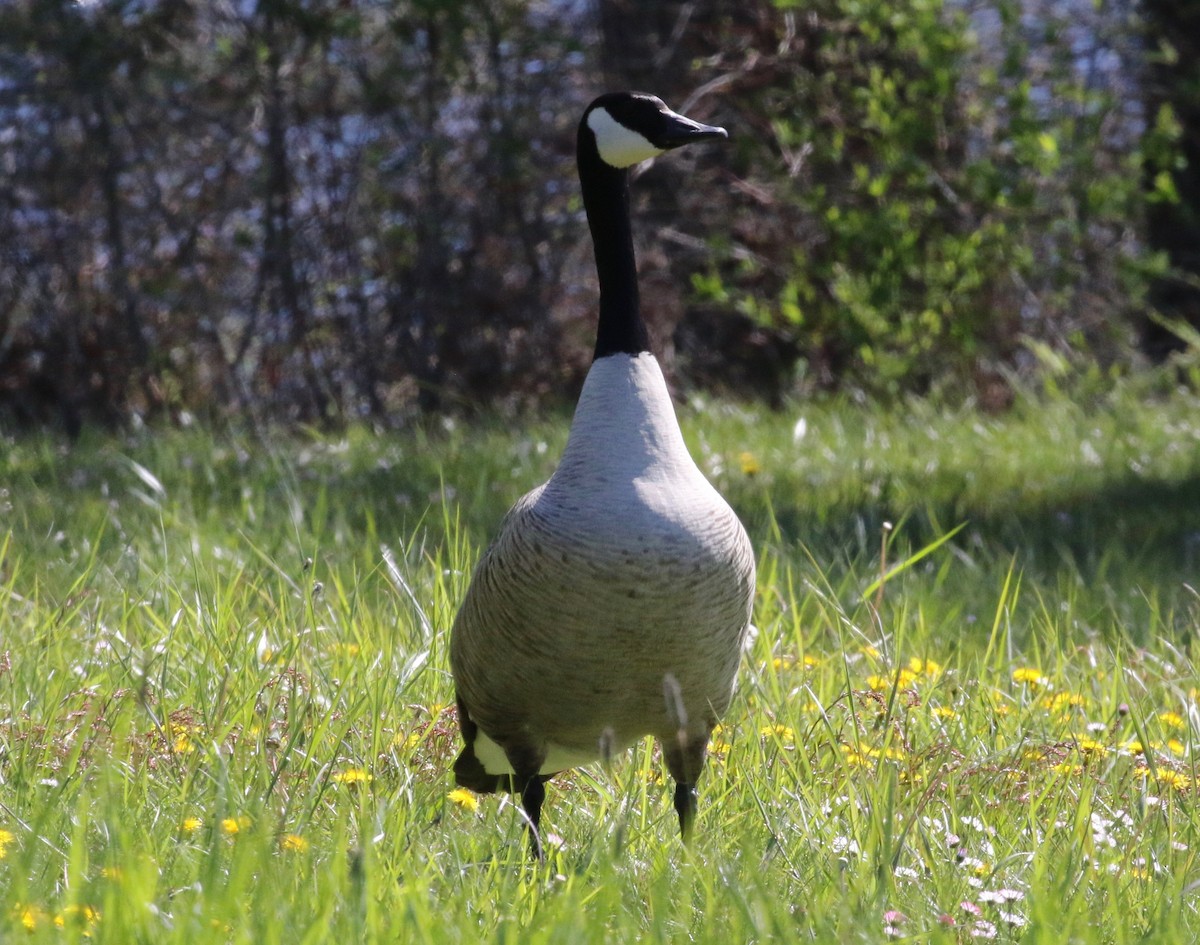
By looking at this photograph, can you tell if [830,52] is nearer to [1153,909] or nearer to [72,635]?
[72,635]

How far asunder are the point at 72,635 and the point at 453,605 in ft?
3.10

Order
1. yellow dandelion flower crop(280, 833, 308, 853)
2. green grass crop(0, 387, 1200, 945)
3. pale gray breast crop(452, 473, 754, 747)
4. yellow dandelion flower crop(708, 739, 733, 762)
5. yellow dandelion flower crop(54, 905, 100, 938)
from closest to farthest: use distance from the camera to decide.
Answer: yellow dandelion flower crop(54, 905, 100, 938) < green grass crop(0, 387, 1200, 945) < yellow dandelion flower crop(280, 833, 308, 853) < pale gray breast crop(452, 473, 754, 747) < yellow dandelion flower crop(708, 739, 733, 762)

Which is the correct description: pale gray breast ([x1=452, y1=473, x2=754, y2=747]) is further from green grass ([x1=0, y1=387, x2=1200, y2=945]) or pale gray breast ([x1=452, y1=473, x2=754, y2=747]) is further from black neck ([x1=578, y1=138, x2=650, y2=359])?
black neck ([x1=578, y1=138, x2=650, y2=359])

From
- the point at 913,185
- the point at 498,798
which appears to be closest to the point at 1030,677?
the point at 498,798

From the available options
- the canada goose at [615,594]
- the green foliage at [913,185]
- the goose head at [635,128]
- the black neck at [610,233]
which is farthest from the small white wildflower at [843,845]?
the green foliage at [913,185]

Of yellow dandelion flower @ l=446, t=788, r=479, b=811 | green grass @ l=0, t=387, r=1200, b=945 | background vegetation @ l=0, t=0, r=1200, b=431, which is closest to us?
green grass @ l=0, t=387, r=1200, b=945

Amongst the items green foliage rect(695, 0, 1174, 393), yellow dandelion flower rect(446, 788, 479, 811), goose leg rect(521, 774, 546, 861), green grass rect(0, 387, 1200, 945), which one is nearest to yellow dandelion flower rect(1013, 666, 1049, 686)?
green grass rect(0, 387, 1200, 945)

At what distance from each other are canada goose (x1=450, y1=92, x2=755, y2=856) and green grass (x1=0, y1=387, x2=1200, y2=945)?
14cm

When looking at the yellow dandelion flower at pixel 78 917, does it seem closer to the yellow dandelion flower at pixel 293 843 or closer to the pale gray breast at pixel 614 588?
the yellow dandelion flower at pixel 293 843

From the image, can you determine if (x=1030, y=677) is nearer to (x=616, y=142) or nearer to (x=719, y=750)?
(x=719, y=750)

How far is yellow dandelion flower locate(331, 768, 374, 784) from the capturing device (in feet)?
8.91

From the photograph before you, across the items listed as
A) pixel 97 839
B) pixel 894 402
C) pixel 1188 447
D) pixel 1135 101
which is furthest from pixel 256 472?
pixel 1135 101

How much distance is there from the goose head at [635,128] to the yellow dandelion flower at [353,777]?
1424mm

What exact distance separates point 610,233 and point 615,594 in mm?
972
